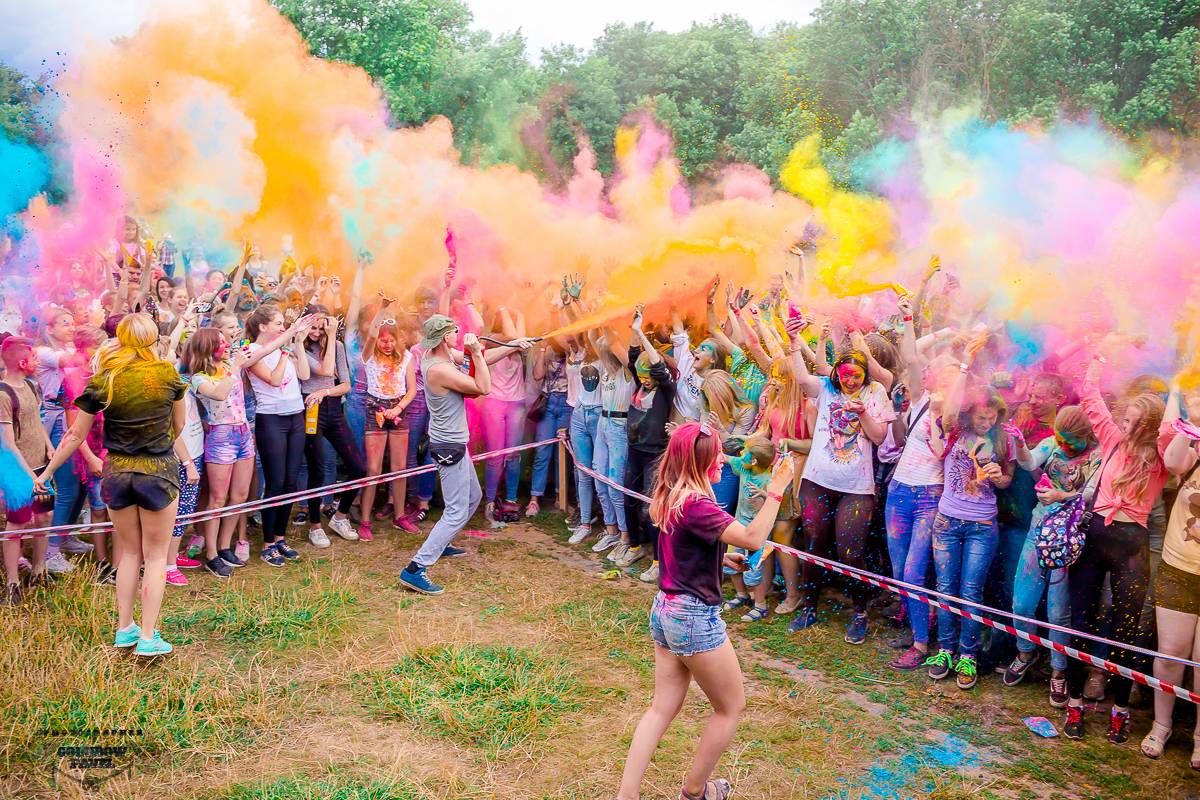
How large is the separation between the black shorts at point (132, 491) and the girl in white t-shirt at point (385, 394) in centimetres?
322

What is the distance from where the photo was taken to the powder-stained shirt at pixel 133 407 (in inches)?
208

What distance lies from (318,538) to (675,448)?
537 cm

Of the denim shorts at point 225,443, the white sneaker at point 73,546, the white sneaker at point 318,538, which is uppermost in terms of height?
the denim shorts at point 225,443

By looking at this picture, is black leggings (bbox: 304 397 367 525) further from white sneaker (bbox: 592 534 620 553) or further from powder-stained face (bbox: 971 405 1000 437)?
powder-stained face (bbox: 971 405 1000 437)

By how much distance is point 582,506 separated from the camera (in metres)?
8.84

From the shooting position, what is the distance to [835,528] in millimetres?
6359

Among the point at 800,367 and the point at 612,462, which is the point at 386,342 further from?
the point at 800,367

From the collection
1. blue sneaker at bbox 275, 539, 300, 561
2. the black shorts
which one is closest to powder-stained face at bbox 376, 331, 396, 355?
blue sneaker at bbox 275, 539, 300, 561

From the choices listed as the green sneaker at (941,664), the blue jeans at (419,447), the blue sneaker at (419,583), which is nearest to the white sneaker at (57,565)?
the blue sneaker at (419,583)

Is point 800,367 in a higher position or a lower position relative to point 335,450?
higher

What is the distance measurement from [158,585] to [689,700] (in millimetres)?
3284

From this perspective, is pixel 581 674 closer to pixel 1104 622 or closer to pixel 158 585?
pixel 158 585

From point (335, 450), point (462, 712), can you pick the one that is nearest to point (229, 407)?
point (335, 450)

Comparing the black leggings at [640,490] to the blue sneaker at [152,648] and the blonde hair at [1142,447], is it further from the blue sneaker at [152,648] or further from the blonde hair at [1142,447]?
the blue sneaker at [152,648]
